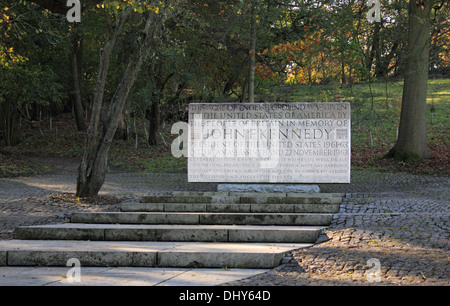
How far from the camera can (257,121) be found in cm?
1358

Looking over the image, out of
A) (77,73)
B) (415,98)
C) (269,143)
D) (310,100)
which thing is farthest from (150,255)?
(77,73)

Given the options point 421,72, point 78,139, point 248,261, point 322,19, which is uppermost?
point 322,19

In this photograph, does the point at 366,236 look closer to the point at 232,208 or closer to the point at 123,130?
the point at 232,208

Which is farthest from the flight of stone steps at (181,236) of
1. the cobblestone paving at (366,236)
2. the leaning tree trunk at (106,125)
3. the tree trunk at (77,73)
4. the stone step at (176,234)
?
the tree trunk at (77,73)

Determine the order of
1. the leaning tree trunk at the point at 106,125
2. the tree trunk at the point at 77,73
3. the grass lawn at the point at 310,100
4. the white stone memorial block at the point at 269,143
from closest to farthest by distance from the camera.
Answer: the leaning tree trunk at the point at 106,125
the white stone memorial block at the point at 269,143
the grass lawn at the point at 310,100
the tree trunk at the point at 77,73

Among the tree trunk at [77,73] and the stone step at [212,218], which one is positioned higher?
the tree trunk at [77,73]

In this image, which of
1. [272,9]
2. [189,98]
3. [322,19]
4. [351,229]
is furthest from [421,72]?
[189,98]

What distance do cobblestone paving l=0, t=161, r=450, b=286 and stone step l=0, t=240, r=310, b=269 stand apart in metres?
0.39

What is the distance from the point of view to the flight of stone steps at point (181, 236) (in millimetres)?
6570

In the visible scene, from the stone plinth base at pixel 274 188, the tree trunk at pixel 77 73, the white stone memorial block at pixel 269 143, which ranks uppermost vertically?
the tree trunk at pixel 77 73

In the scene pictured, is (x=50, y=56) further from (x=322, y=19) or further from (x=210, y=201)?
(x=210, y=201)

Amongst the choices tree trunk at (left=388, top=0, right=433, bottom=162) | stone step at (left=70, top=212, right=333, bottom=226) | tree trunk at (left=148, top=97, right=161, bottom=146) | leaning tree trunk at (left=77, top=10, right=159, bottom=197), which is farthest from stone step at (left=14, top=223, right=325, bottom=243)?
tree trunk at (left=148, top=97, right=161, bottom=146)

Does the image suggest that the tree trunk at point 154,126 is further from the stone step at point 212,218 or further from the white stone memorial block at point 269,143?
the stone step at point 212,218

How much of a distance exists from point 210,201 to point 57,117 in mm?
28034
